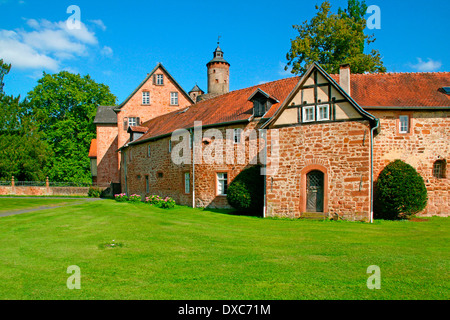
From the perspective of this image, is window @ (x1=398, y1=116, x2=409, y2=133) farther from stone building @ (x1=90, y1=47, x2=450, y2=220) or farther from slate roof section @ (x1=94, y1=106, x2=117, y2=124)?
slate roof section @ (x1=94, y1=106, x2=117, y2=124)

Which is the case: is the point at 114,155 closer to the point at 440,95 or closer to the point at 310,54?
the point at 310,54

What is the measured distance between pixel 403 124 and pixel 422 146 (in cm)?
142

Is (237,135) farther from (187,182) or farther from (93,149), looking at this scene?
(93,149)

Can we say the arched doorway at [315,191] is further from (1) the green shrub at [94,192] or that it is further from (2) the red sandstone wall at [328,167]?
(1) the green shrub at [94,192]

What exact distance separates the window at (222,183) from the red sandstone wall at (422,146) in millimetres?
8344

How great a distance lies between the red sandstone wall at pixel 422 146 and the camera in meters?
18.1

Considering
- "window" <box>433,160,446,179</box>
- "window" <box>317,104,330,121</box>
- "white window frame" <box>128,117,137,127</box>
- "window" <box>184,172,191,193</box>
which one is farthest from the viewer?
"white window frame" <box>128,117,137,127</box>

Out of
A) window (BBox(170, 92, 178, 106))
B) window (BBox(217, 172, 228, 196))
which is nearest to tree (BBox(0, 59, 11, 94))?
window (BBox(170, 92, 178, 106))

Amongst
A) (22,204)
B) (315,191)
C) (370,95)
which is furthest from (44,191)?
(370,95)

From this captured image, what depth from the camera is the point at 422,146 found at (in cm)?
1823

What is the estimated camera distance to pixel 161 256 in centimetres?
873

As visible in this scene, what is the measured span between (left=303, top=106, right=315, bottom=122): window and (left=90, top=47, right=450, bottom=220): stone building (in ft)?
0.15

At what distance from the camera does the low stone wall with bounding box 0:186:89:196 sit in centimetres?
3853
